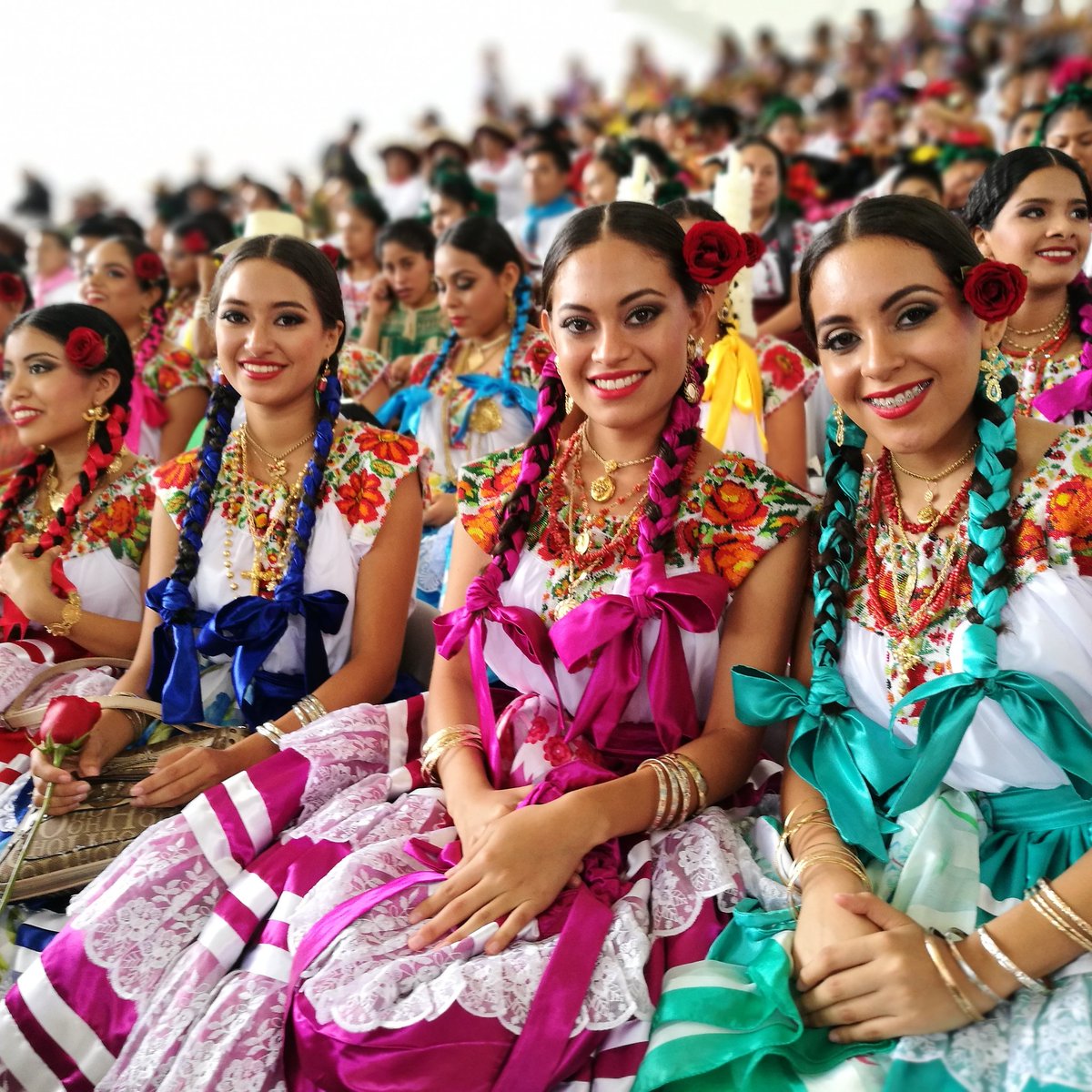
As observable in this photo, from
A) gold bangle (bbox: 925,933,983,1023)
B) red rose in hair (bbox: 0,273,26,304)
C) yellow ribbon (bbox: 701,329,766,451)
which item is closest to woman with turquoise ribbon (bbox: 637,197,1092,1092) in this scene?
gold bangle (bbox: 925,933,983,1023)

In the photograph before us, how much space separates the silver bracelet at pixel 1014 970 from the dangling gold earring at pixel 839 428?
2.38 ft

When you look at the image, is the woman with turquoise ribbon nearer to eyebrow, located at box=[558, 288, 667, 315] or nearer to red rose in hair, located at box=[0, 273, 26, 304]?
eyebrow, located at box=[558, 288, 667, 315]

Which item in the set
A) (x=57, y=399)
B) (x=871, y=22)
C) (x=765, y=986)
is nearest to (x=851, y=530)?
(x=765, y=986)

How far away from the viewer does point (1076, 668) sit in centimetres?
140

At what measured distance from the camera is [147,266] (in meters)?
3.91

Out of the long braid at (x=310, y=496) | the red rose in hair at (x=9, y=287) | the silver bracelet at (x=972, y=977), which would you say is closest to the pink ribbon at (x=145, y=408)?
the red rose in hair at (x=9, y=287)

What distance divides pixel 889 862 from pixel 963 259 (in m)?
0.81

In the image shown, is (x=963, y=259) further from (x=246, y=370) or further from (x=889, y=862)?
(x=246, y=370)

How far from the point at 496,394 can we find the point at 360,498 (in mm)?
1347

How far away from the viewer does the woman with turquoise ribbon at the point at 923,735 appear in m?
1.24

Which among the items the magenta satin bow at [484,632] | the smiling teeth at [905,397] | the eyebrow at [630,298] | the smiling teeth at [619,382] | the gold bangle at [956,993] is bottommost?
the gold bangle at [956,993]

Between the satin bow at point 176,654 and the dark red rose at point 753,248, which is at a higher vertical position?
the dark red rose at point 753,248

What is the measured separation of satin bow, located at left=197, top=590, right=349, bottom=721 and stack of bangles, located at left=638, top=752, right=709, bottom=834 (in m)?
0.74

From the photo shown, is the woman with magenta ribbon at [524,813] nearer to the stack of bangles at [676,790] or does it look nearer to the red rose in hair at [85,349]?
the stack of bangles at [676,790]
